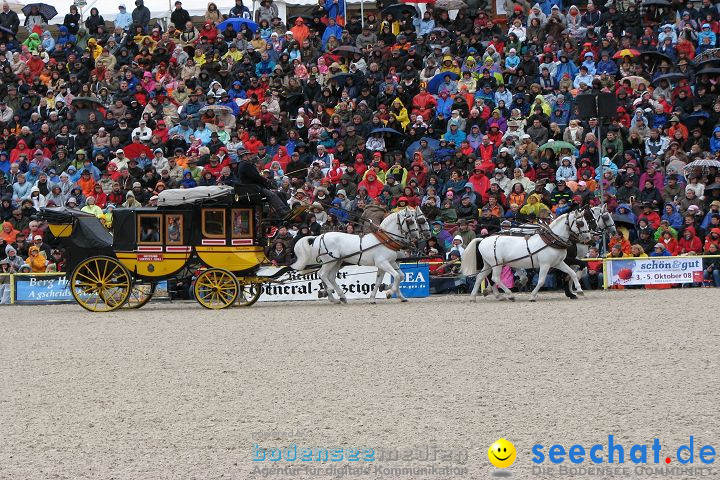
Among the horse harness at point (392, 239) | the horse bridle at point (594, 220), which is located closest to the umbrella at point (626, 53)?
the horse bridle at point (594, 220)

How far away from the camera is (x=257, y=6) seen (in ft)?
111

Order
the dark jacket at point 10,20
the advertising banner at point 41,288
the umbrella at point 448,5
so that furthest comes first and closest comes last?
the dark jacket at point 10,20
the umbrella at point 448,5
the advertising banner at point 41,288

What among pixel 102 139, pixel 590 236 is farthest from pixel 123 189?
pixel 590 236

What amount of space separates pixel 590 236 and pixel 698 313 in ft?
13.1

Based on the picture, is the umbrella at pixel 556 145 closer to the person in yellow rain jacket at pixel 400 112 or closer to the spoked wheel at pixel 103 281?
the person in yellow rain jacket at pixel 400 112

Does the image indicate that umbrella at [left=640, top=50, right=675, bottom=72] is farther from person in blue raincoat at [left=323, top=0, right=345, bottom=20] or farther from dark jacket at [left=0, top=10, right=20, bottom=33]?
dark jacket at [left=0, top=10, right=20, bottom=33]

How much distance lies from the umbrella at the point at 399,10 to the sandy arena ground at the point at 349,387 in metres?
14.4

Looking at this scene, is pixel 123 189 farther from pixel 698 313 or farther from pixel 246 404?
pixel 246 404

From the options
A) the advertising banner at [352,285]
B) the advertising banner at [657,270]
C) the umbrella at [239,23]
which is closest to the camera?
the advertising banner at [657,270]

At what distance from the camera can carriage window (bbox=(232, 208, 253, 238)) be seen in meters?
20.7

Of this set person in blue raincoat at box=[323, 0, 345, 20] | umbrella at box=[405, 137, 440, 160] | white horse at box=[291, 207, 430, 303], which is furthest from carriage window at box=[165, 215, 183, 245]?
person in blue raincoat at box=[323, 0, 345, 20]

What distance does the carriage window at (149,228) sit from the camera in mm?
20875

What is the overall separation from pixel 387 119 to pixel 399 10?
459cm

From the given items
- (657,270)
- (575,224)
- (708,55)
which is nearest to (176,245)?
(575,224)
